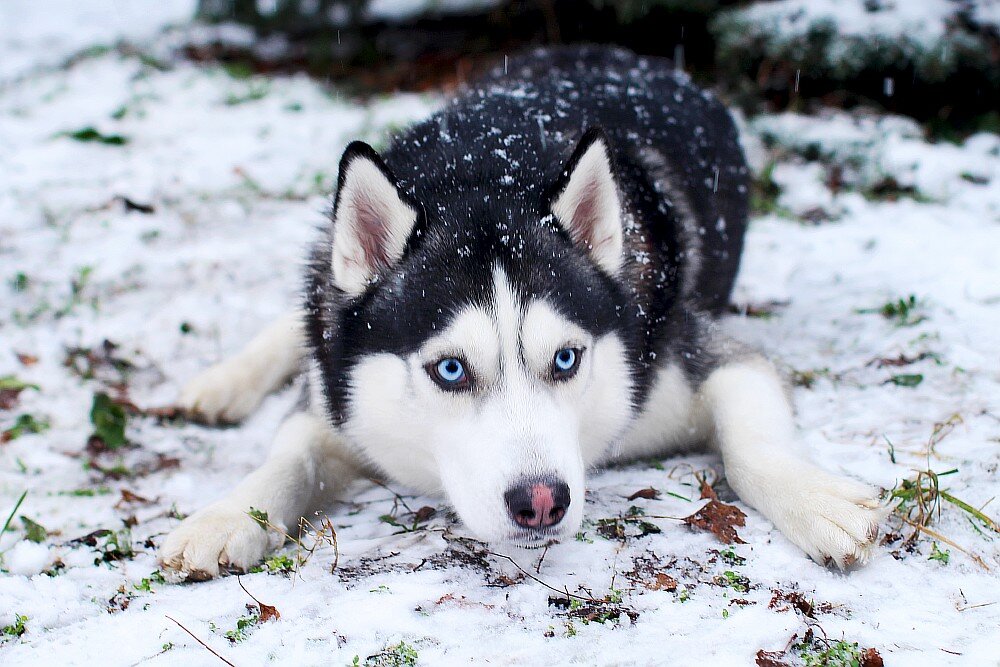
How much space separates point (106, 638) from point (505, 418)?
4.14ft

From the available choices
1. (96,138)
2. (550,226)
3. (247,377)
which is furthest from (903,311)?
(96,138)

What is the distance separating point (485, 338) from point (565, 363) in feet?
0.88

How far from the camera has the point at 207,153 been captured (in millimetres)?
6984

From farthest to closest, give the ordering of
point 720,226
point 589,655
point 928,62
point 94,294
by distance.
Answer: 1. point 928,62
2. point 94,294
3. point 720,226
4. point 589,655

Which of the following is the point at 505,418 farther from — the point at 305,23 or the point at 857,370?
the point at 305,23

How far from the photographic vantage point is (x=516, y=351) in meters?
2.53

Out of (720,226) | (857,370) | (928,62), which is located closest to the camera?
(857,370)

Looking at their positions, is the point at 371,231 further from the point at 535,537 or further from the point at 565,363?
the point at 535,537

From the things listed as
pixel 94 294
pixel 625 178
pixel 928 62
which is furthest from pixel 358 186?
pixel 928 62

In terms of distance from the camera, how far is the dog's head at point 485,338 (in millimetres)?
2381

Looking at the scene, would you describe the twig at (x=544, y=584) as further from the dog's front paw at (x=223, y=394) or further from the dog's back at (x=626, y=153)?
the dog's front paw at (x=223, y=394)

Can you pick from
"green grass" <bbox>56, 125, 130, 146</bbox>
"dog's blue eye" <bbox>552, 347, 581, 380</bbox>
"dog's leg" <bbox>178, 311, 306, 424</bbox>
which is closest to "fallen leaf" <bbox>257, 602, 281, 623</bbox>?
"dog's blue eye" <bbox>552, 347, 581, 380</bbox>

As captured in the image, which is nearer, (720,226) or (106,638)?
(106,638)

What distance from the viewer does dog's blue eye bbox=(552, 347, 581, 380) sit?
259cm
